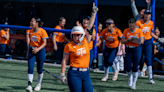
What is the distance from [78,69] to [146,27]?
4.81m

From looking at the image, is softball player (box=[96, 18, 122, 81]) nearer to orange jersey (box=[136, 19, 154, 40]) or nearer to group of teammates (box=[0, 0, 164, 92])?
group of teammates (box=[0, 0, 164, 92])

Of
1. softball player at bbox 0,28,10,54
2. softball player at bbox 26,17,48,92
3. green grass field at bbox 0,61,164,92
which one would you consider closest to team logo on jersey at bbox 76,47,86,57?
softball player at bbox 26,17,48,92

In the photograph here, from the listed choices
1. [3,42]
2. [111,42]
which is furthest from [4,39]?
[111,42]

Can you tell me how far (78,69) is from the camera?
5742 mm

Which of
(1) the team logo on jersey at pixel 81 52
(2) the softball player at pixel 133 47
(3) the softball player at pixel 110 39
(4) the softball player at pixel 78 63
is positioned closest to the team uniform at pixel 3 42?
(3) the softball player at pixel 110 39

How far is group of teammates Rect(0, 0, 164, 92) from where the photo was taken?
5746 millimetres

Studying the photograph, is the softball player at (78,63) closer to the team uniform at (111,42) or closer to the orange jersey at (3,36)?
the team uniform at (111,42)

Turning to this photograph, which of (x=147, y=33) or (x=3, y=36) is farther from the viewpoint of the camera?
(x=3, y=36)

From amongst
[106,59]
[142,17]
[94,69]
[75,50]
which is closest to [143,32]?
[142,17]

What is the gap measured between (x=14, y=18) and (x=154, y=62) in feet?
32.5

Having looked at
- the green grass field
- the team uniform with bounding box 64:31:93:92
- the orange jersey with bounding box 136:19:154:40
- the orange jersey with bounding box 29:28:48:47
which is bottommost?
the green grass field

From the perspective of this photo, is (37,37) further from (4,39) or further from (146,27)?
(4,39)

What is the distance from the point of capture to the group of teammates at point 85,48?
575cm

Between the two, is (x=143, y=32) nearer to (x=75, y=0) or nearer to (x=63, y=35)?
(x=63, y=35)
